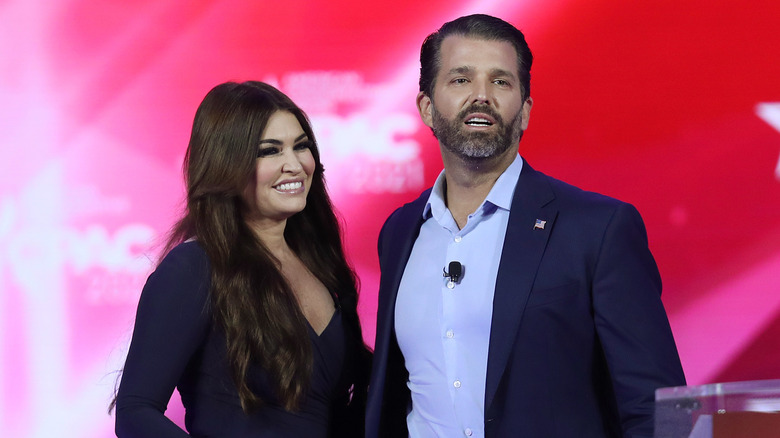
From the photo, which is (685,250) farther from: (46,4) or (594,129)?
(46,4)

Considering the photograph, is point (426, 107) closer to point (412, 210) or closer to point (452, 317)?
point (412, 210)

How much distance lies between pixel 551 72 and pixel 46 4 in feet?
7.17

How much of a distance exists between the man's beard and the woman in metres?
0.59

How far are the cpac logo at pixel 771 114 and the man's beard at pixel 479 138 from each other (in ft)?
4.24

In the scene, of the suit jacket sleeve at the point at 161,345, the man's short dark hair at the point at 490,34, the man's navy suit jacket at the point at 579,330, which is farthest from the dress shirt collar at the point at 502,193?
the suit jacket sleeve at the point at 161,345

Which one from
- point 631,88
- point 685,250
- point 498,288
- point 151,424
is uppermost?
point 631,88

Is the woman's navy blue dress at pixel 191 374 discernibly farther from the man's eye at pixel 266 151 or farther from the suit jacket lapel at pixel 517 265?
the suit jacket lapel at pixel 517 265

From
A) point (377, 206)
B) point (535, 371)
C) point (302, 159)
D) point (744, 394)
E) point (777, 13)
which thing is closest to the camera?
point (744, 394)

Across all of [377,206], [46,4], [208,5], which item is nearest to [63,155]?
[46,4]

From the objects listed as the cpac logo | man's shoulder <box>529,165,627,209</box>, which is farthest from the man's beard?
the cpac logo

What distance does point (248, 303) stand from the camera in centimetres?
258

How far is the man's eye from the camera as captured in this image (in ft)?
9.12

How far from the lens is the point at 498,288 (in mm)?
2248

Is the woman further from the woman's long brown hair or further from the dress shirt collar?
the dress shirt collar
